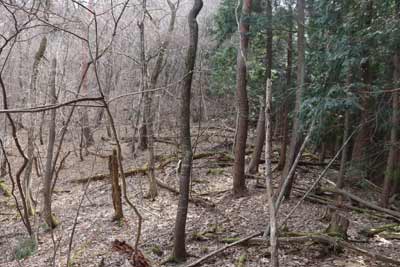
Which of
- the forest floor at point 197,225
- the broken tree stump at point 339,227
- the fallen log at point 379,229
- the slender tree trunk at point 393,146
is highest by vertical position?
the slender tree trunk at point 393,146

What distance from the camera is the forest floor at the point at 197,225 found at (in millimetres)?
6203

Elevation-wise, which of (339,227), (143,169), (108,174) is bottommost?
(108,174)

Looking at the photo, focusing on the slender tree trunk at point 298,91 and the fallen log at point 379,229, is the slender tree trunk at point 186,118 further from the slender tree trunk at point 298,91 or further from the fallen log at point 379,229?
the fallen log at point 379,229

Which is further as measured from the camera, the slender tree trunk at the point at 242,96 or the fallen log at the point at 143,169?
the fallen log at the point at 143,169

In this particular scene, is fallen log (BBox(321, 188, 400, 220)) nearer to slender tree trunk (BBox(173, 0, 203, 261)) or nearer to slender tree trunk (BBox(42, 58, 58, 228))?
slender tree trunk (BBox(173, 0, 203, 261))

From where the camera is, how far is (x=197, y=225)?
27.2 ft

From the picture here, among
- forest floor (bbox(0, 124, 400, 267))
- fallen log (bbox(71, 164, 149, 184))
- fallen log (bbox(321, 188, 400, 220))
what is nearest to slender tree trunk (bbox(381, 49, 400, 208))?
fallen log (bbox(321, 188, 400, 220))

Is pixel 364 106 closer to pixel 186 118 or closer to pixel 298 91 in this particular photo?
pixel 298 91

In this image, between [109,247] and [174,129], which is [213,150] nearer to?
[174,129]

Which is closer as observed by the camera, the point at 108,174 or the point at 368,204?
the point at 368,204

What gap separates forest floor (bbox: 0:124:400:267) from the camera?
620 centimetres

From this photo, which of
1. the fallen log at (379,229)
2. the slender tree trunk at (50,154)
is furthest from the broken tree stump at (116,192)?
the fallen log at (379,229)

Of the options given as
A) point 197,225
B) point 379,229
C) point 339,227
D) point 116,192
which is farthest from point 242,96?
point 379,229

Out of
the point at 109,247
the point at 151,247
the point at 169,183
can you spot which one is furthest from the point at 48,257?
the point at 169,183
